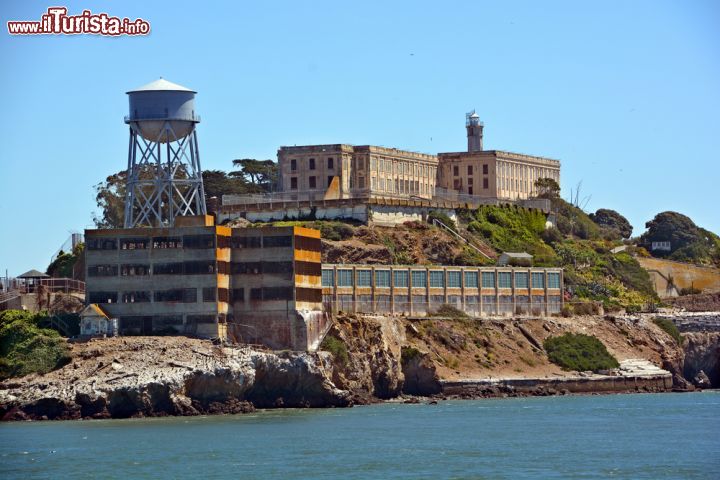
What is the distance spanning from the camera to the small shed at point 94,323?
4152 inches

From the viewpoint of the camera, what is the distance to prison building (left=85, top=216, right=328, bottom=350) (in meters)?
107

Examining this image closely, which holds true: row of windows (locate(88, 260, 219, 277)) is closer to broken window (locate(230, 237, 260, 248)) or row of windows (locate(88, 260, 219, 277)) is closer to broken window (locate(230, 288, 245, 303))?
broken window (locate(230, 288, 245, 303))

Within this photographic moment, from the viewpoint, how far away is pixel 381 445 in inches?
3342

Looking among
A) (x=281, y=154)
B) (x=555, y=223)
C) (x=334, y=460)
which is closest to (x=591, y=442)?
(x=334, y=460)

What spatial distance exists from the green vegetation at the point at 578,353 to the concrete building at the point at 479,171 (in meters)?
38.8

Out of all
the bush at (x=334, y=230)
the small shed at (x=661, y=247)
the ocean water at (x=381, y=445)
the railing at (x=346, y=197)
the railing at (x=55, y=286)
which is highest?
the railing at (x=346, y=197)

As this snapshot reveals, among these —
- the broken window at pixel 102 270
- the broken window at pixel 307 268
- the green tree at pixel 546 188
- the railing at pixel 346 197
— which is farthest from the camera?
the green tree at pixel 546 188

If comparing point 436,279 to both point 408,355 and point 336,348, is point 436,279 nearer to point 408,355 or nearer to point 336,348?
point 408,355

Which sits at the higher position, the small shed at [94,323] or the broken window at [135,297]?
the broken window at [135,297]

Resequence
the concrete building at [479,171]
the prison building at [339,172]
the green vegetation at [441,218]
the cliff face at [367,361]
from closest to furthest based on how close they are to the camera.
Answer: the cliff face at [367,361] < the green vegetation at [441,218] < the prison building at [339,172] < the concrete building at [479,171]

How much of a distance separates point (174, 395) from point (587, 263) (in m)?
75.8

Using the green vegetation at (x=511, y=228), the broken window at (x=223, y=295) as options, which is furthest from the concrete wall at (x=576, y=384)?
the green vegetation at (x=511, y=228)

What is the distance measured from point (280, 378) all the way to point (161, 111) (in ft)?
73.9

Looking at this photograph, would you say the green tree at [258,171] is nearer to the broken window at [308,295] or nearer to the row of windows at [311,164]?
the row of windows at [311,164]
